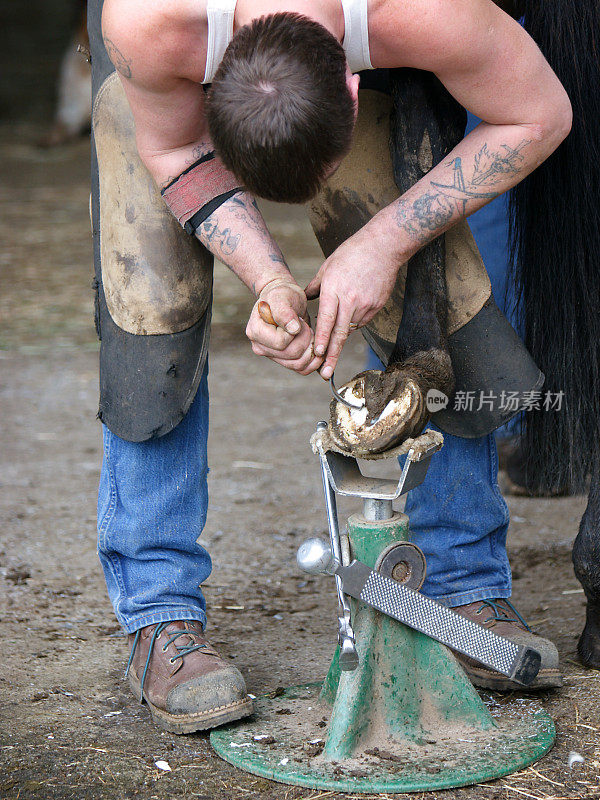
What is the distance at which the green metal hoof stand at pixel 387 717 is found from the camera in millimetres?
1277

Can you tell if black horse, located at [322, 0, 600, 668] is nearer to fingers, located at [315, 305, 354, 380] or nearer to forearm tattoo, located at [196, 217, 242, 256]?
fingers, located at [315, 305, 354, 380]

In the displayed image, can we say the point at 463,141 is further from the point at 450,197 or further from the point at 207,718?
the point at 207,718

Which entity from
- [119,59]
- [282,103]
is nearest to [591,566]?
[282,103]

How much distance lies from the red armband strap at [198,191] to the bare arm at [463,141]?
192mm

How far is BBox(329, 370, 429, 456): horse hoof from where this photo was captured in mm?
1295

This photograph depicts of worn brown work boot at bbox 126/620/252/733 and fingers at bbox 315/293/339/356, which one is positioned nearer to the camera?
fingers at bbox 315/293/339/356

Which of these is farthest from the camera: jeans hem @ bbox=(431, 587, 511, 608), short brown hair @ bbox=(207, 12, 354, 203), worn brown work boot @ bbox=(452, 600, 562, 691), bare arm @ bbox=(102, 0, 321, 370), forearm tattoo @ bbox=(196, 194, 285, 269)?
jeans hem @ bbox=(431, 587, 511, 608)

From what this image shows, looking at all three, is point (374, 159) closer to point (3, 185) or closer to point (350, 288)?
point (350, 288)

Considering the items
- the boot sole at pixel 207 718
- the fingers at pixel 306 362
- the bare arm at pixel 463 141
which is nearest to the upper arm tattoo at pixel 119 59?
the bare arm at pixel 463 141

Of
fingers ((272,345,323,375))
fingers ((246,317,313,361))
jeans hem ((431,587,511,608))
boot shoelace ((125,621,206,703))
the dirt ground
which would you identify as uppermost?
fingers ((246,317,313,361))

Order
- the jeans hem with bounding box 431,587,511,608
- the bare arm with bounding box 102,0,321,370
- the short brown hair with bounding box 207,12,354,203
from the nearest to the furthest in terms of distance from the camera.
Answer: the short brown hair with bounding box 207,12,354,203, the bare arm with bounding box 102,0,321,370, the jeans hem with bounding box 431,587,511,608

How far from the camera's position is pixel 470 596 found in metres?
1.60

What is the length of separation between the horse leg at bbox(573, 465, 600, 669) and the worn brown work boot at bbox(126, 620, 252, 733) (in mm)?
526

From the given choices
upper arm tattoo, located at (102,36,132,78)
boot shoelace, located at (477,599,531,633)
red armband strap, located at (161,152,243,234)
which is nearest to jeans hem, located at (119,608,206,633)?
boot shoelace, located at (477,599,531,633)
